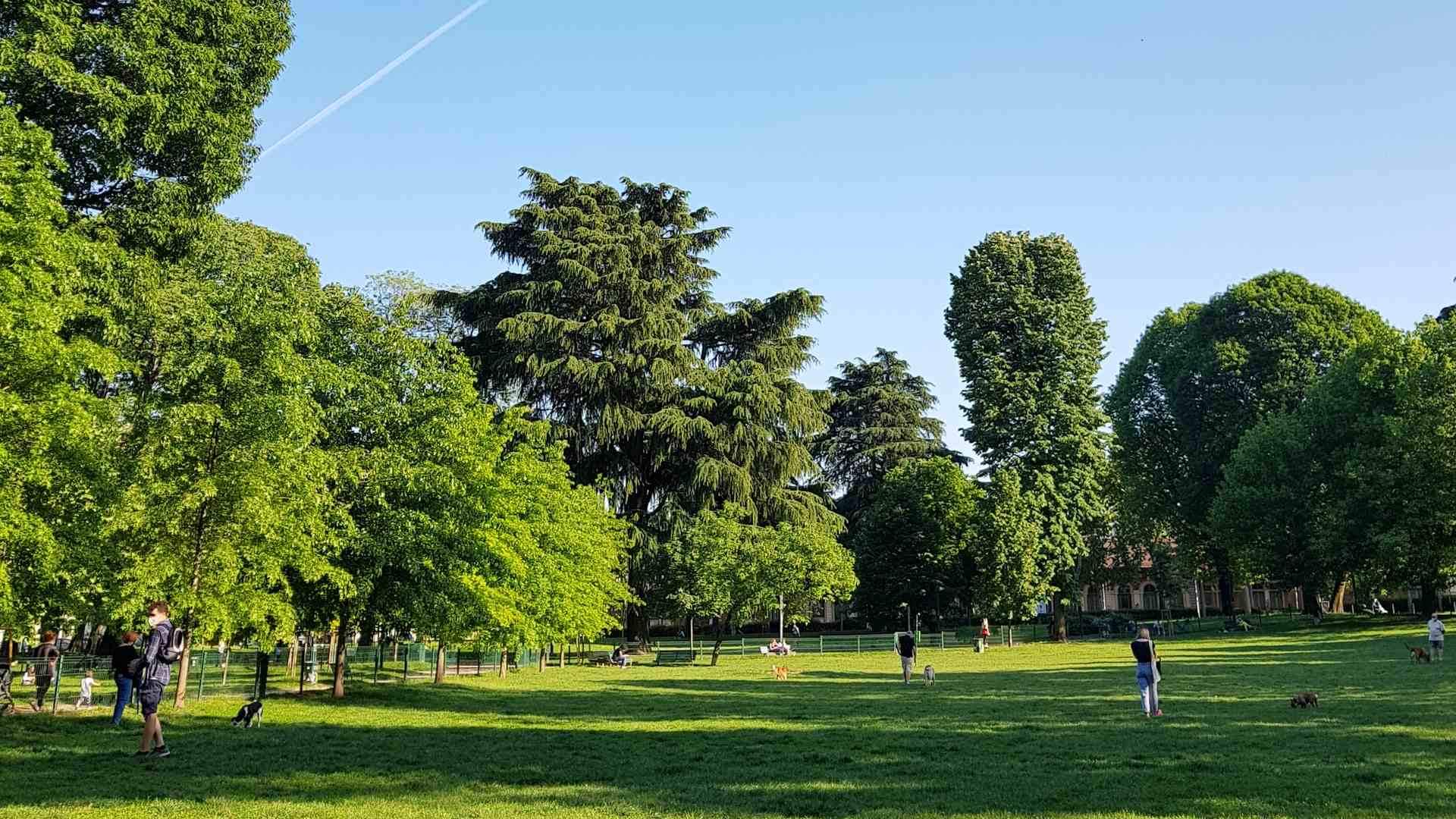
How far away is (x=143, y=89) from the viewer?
2534cm

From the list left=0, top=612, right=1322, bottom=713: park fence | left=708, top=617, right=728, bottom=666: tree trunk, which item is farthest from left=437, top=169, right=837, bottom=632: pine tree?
left=0, top=612, right=1322, bottom=713: park fence

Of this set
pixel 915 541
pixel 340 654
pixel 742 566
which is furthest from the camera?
pixel 915 541

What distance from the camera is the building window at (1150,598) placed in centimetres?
10362

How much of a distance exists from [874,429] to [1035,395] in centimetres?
1678

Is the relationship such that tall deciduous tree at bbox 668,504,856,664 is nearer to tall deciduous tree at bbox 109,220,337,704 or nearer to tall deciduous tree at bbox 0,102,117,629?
tall deciduous tree at bbox 109,220,337,704

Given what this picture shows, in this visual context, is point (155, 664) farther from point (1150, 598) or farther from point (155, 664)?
point (1150, 598)

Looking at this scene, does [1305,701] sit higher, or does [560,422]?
[560,422]

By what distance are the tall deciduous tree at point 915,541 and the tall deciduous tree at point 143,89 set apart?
42.9 meters

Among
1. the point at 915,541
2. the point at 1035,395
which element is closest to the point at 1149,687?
the point at 1035,395

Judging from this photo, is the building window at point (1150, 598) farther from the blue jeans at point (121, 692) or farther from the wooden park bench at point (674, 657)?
the blue jeans at point (121, 692)

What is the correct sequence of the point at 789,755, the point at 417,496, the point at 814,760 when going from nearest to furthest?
the point at 814,760 < the point at 789,755 < the point at 417,496

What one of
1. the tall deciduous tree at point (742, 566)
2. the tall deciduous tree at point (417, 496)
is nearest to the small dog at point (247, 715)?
the tall deciduous tree at point (417, 496)

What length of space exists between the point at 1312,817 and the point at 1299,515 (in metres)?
46.8

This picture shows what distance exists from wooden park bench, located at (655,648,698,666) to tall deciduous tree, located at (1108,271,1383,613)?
2775 cm
